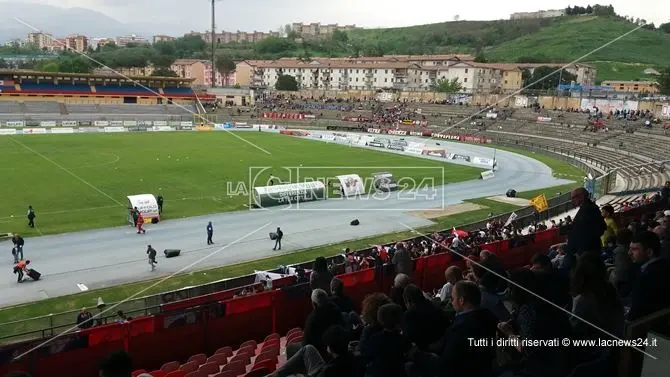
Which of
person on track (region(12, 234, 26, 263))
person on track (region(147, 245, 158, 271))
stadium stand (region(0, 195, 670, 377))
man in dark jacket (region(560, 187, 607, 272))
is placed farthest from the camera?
person on track (region(147, 245, 158, 271))

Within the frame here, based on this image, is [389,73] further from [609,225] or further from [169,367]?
[169,367]

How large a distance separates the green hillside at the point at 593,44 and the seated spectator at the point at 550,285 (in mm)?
129937

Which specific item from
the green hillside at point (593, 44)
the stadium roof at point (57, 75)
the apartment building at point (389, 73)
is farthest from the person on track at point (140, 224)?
the green hillside at point (593, 44)

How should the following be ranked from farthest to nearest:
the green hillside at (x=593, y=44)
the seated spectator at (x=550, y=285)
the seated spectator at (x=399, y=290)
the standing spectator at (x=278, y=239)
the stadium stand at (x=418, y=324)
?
the green hillside at (x=593, y=44), the standing spectator at (x=278, y=239), the seated spectator at (x=399, y=290), the seated spectator at (x=550, y=285), the stadium stand at (x=418, y=324)

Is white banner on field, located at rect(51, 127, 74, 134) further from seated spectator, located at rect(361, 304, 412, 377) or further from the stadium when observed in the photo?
seated spectator, located at rect(361, 304, 412, 377)

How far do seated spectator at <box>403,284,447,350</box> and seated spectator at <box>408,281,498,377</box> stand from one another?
57cm

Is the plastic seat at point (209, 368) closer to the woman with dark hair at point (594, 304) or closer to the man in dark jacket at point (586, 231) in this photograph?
the woman with dark hair at point (594, 304)

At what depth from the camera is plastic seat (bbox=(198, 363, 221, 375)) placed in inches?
338

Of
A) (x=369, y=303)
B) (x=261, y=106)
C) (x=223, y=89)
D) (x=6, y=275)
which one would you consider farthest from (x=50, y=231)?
(x=223, y=89)

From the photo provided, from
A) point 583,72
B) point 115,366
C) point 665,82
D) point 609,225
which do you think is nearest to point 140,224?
point 609,225

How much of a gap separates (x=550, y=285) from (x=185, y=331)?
7.44 metres

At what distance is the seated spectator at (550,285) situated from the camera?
6.72 meters

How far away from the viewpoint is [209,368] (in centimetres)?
871

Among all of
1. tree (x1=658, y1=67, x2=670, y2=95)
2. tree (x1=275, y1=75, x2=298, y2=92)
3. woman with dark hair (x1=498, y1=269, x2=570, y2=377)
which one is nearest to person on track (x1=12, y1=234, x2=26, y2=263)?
woman with dark hair (x1=498, y1=269, x2=570, y2=377)
